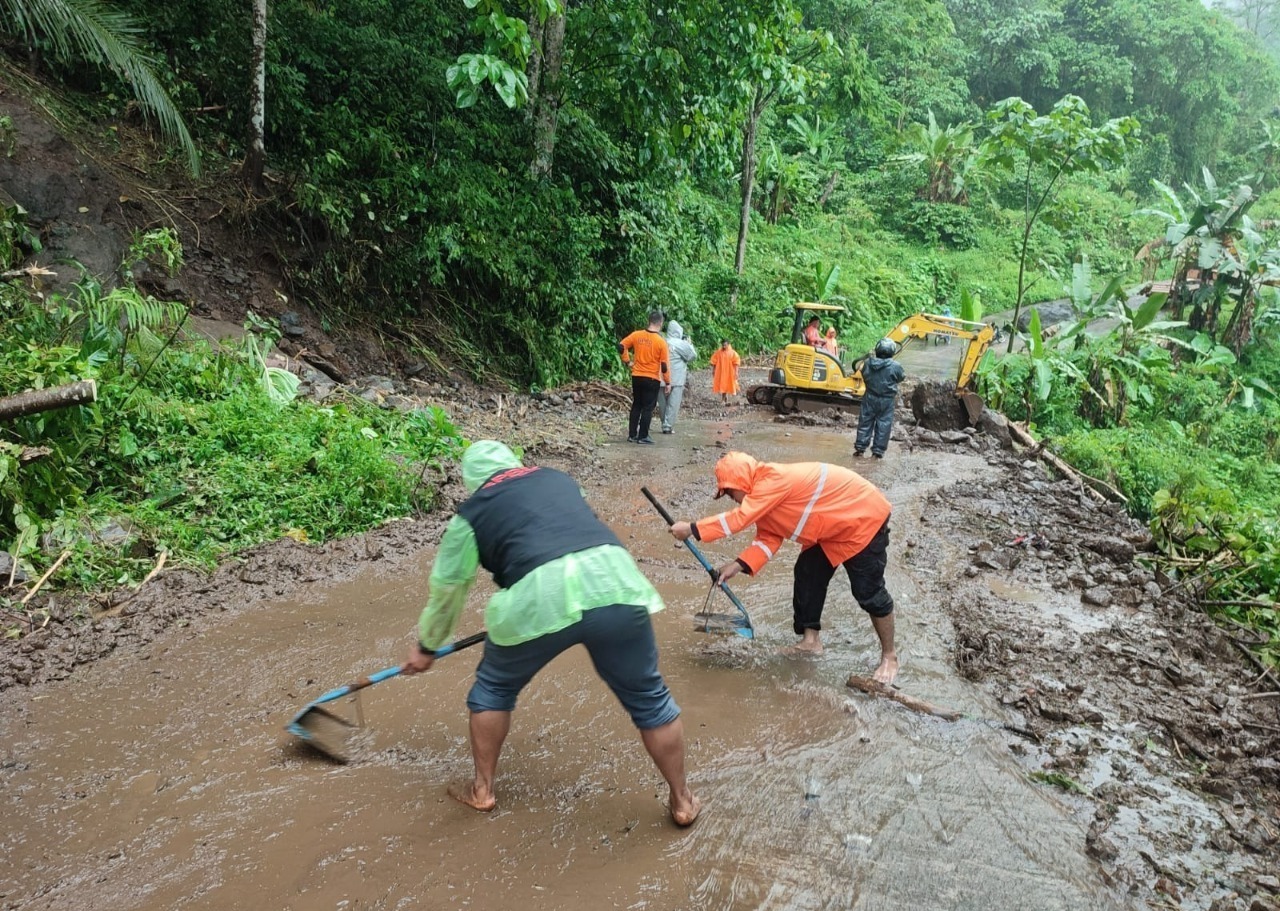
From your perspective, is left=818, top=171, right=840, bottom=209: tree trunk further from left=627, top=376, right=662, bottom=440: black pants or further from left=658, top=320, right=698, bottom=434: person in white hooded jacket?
left=627, top=376, right=662, bottom=440: black pants

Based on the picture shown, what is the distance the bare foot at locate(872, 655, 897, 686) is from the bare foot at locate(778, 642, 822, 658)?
398 millimetres

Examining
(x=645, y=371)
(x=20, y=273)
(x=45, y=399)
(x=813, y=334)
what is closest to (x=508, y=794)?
(x=45, y=399)

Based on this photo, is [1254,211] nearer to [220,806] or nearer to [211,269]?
[211,269]

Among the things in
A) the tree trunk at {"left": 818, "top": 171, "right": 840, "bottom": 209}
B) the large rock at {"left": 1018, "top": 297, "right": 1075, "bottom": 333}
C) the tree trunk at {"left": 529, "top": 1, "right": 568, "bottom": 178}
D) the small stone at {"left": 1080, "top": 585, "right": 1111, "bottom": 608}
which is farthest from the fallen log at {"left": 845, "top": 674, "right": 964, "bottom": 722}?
the tree trunk at {"left": 818, "top": 171, "right": 840, "bottom": 209}

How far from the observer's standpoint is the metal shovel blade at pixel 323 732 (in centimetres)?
364

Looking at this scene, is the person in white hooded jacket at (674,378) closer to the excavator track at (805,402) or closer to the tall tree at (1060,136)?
the excavator track at (805,402)

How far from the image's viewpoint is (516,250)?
1187cm

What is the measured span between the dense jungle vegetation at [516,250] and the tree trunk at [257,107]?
4 centimetres

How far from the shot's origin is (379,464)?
22.4ft

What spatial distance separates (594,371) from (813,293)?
1119 cm

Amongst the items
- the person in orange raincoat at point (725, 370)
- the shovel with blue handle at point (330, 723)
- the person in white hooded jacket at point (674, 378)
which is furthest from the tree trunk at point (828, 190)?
the shovel with blue handle at point (330, 723)

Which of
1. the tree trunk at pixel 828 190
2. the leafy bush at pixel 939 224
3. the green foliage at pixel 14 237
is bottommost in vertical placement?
→ the green foliage at pixel 14 237

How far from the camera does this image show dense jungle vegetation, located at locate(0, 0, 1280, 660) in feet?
21.2

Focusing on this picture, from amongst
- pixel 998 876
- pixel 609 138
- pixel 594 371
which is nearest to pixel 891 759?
pixel 998 876
